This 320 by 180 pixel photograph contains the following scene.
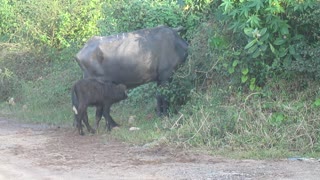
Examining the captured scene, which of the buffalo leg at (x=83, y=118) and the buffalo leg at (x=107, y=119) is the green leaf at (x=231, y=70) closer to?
the buffalo leg at (x=107, y=119)

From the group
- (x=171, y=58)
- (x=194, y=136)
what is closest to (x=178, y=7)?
(x=171, y=58)

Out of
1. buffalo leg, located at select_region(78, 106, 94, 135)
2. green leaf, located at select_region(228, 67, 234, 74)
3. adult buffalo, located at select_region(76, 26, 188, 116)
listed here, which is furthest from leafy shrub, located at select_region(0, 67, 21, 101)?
green leaf, located at select_region(228, 67, 234, 74)

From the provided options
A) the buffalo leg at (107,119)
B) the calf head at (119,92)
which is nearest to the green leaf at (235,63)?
the calf head at (119,92)

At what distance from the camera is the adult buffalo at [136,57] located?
39.1ft

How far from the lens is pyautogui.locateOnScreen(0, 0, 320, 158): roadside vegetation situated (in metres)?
9.14

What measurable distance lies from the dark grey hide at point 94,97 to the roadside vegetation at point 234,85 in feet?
1.90

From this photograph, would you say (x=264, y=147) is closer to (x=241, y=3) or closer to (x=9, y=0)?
(x=241, y=3)

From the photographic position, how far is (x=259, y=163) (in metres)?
8.18

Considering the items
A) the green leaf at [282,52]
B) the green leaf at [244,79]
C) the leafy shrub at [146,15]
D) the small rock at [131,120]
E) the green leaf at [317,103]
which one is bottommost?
the small rock at [131,120]

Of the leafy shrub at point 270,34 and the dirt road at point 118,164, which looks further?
the leafy shrub at point 270,34

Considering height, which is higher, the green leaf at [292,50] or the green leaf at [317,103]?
the green leaf at [292,50]

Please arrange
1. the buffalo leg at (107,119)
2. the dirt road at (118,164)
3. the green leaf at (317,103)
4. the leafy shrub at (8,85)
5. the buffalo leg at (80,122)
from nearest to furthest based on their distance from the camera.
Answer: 1. the dirt road at (118,164)
2. the green leaf at (317,103)
3. the buffalo leg at (80,122)
4. the buffalo leg at (107,119)
5. the leafy shrub at (8,85)

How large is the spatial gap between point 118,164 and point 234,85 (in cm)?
291

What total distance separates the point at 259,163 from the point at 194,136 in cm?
143
